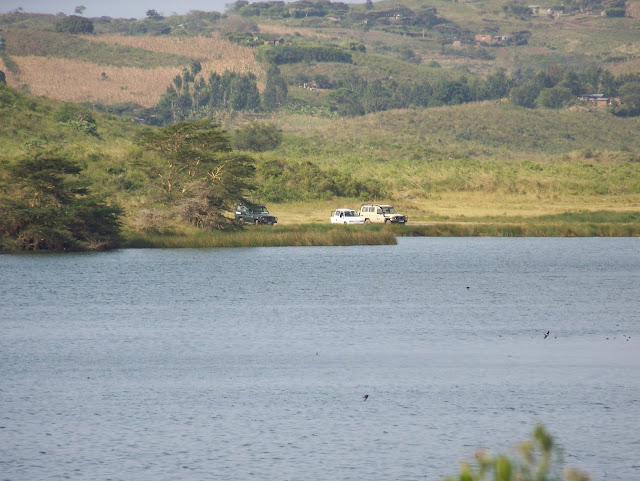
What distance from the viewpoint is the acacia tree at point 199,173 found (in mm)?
61781

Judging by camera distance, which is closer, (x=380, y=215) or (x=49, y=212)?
(x=49, y=212)

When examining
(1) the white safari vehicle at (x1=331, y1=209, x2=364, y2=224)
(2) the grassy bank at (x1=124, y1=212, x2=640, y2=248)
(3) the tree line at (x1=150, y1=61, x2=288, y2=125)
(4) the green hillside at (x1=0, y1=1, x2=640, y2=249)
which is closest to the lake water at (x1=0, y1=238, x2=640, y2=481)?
(2) the grassy bank at (x1=124, y1=212, x2=640, y2=248)

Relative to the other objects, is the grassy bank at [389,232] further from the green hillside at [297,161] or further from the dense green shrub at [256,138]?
the dense green shrub at [256,138]

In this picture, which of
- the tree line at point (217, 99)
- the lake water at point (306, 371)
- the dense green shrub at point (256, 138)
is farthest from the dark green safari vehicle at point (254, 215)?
the tree line at point (217, 99)

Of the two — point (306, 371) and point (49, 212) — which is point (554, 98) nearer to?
point (49, 212)

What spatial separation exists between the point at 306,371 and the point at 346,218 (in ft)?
141

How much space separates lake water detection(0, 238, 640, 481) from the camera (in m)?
18.5

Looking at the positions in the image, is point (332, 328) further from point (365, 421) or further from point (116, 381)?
point (365, 421)

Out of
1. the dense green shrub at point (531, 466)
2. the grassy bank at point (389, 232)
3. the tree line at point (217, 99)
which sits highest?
the dense green shrub at point (531, 466)

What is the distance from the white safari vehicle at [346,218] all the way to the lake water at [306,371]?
53.9 ft

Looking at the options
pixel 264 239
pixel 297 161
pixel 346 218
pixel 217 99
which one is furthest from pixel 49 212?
pixel 217 99

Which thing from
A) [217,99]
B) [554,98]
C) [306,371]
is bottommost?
[217,99]

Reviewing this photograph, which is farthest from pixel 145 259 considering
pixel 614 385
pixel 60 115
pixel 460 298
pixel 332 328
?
pixel 60 115

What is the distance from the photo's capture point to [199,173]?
65500 millimetres
